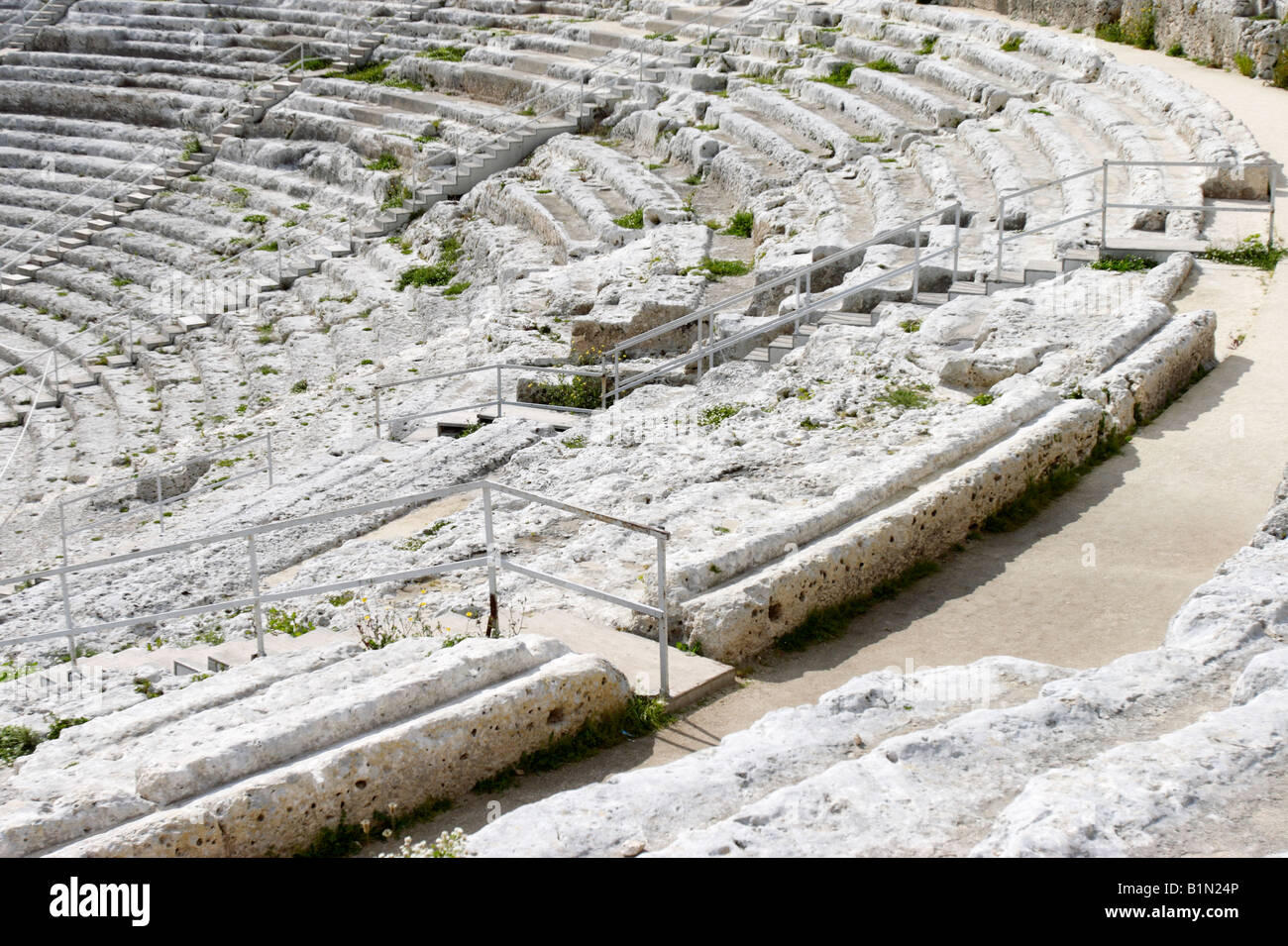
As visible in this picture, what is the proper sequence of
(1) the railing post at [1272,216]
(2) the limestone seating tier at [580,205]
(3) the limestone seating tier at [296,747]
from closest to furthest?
(3) the limestone seating tier at [296,747]
(1) the railing post at [1272,216]
(2) the limestone seating tier at [580,205]

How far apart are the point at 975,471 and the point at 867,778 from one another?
4.25 m

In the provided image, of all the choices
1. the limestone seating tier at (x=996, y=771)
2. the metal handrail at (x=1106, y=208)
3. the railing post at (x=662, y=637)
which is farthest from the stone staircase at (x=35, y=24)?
the limestone seating tier at (x=996, y=771)

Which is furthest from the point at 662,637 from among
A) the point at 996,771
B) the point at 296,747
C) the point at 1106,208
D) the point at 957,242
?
the point at 1106,208

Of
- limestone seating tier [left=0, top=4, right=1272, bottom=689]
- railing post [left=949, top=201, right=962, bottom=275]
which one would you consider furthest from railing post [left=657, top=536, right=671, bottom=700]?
railing post [left=949, top=201, right=962, bottom=275]

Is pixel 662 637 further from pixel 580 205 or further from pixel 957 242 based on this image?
pixel 580 205

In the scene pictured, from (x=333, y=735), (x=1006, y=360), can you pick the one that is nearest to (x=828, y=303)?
(x=1006, y=360)

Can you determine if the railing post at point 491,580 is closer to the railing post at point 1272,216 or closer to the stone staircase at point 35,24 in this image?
the railing post at point 1272,216

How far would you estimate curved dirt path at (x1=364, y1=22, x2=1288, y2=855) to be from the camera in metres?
6.63

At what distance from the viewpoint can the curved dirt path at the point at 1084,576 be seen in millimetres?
6633

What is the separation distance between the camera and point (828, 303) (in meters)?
13.4

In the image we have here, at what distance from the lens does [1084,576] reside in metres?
8.02

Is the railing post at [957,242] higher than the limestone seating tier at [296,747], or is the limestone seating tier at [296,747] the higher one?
the railing post at [957,242]

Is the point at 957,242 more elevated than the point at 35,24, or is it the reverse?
the point at 35,24
